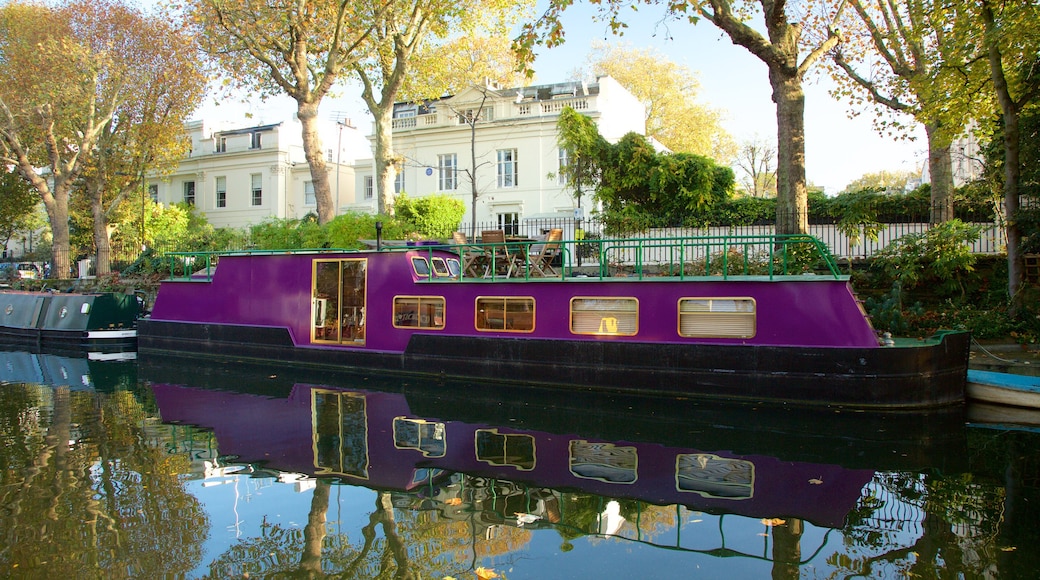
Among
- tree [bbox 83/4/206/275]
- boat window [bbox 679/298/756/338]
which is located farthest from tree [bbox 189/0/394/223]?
boat window [bbox 679/298/756/338]

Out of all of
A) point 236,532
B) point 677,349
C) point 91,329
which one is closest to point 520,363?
point 677,349

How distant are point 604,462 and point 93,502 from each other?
16.3ft

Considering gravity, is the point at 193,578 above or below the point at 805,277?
below

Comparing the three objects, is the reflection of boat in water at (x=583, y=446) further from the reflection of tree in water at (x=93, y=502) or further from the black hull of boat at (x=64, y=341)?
the black hull of boat at (x=64, y=341)

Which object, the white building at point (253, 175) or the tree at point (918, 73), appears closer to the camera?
the tree at point (918, 73)

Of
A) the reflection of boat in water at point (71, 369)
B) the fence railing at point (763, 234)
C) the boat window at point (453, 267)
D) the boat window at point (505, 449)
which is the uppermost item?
the fence railing at point (763, 234)

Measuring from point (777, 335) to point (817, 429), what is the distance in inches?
65.5

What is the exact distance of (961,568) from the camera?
4.77m

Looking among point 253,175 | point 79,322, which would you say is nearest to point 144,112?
point 253,175

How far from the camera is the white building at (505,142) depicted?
28812 mm

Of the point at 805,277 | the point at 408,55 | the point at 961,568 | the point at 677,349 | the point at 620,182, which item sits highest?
the point at 408,55

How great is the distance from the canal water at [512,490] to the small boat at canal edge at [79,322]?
25.7 feet

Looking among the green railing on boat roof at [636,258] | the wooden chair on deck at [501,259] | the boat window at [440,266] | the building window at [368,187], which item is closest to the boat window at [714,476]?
the green railing on boat roof at [636,258]

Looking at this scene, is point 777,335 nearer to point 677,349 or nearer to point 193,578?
point 677,349
